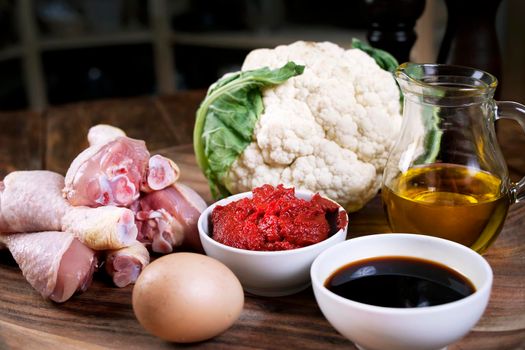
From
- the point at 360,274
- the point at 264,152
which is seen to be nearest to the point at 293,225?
the point at 360,274

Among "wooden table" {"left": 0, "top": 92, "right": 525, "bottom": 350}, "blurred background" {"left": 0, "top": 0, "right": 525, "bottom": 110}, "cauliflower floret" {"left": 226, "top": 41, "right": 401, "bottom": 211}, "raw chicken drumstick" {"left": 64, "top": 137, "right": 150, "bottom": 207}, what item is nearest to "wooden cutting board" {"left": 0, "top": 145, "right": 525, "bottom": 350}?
"wooden table" {"left": 0, "top": 92, "right": 525, "bottom": 350}

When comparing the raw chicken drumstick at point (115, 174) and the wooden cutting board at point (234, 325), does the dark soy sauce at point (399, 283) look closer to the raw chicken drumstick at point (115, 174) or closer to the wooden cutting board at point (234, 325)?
the wooden cutting board at point (234, 325)

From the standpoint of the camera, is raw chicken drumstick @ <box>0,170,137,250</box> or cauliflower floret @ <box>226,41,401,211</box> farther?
cauliflower floret @ <box>226,41,401,211</box>

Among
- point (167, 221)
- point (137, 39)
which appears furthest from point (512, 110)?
point (137, 39)

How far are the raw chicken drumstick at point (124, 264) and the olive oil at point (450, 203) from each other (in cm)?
37

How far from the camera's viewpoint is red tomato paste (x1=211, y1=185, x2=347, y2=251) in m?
0.88

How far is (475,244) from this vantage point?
3.13 ft

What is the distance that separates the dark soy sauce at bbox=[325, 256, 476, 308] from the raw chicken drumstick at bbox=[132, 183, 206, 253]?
0.28m

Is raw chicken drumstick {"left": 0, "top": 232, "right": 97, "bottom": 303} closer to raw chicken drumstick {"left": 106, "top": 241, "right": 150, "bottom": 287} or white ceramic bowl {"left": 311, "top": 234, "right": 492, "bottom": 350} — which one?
raw chicken drumstick {"left": 106, "top": 241, "right": 150, "bottom": 287}

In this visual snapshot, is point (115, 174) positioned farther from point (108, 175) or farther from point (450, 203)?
point (450, 203)

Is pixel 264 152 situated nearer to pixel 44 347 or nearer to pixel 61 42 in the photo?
pixel 44 347

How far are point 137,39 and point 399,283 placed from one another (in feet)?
7.01

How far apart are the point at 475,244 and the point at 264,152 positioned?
13.7 inches

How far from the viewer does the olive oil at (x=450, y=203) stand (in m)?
0.92
